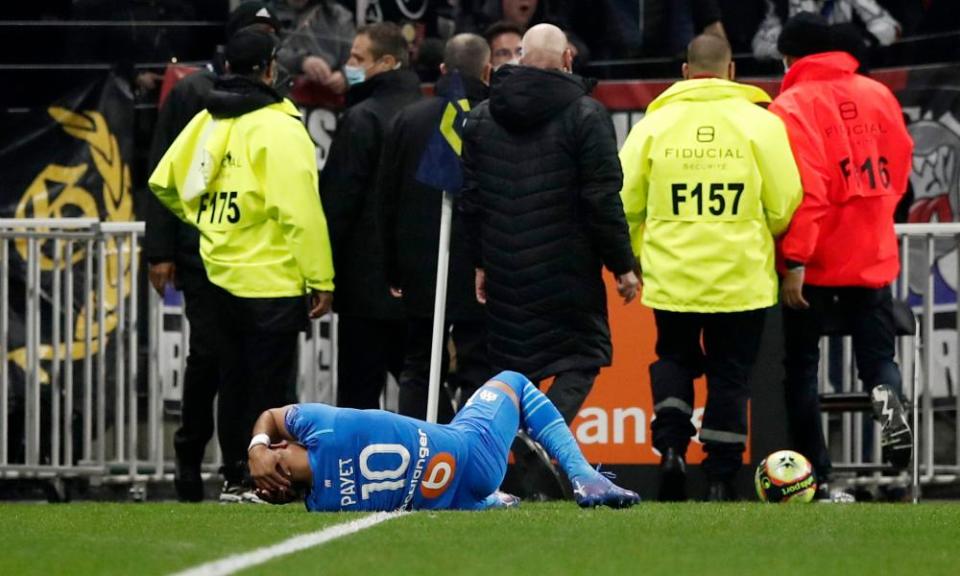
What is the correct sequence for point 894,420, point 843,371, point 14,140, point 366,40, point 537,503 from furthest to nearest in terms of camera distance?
point 14,140 < point 843,371 < point 366,40 < point 894,420 < point 537,503

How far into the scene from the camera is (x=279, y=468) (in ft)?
26.8

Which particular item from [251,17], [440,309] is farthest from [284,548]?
[251,17]

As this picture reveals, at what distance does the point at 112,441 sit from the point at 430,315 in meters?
2.45

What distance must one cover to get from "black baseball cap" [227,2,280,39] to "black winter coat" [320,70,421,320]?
61 cm

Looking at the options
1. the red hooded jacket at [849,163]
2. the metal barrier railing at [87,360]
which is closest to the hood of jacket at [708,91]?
the red hooded jacket at [849,163]

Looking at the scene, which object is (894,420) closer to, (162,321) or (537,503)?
(537,503)

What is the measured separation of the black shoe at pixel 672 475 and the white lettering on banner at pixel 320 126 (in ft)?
11.2

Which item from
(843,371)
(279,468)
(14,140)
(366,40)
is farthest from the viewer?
(14,140)

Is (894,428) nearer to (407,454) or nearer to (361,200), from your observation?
(361,200)

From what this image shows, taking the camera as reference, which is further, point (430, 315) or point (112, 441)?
point (112, 441)

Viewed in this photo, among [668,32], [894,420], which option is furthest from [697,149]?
[668,32]

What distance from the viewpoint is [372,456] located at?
834 cm

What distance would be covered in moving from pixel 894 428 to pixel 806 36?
1.91 m

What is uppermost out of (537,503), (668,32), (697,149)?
(668,32)
